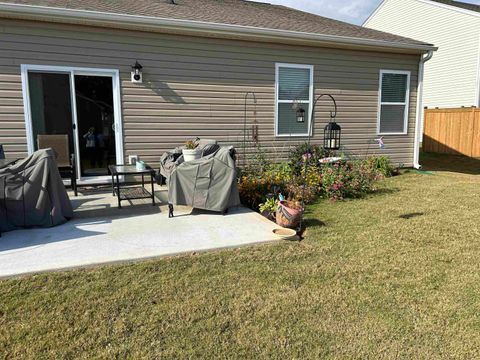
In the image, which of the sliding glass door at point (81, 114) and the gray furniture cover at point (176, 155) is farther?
the sliding glass door at point (81, 114)

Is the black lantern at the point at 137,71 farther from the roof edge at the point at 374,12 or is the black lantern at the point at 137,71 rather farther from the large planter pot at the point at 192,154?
the roof edge at the point at 374,12

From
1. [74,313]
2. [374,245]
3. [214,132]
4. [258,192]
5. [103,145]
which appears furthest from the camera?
[214,132]

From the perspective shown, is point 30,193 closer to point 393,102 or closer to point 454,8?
point 393,102

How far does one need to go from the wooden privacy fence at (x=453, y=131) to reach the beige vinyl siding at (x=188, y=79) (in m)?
5.45

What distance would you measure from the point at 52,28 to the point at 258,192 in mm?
4171

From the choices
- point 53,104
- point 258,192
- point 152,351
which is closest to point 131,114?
point 53,104

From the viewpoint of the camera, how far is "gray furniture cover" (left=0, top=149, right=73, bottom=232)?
4125 millimetres

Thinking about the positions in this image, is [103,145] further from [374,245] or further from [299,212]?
[374,245]

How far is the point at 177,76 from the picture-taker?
6.95m

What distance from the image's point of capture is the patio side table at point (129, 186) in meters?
5.16

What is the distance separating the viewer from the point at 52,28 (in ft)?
19.8

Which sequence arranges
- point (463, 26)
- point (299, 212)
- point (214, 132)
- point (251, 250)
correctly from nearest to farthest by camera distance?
point (251, 250) → point (299, 212) → point (214, 132) → point (463, 26)

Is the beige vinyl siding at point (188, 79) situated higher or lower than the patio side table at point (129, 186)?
higher

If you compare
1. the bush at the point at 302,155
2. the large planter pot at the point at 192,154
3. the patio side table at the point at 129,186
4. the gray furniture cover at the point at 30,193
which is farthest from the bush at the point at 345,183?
the gray furniture cover at the point at 30,193
